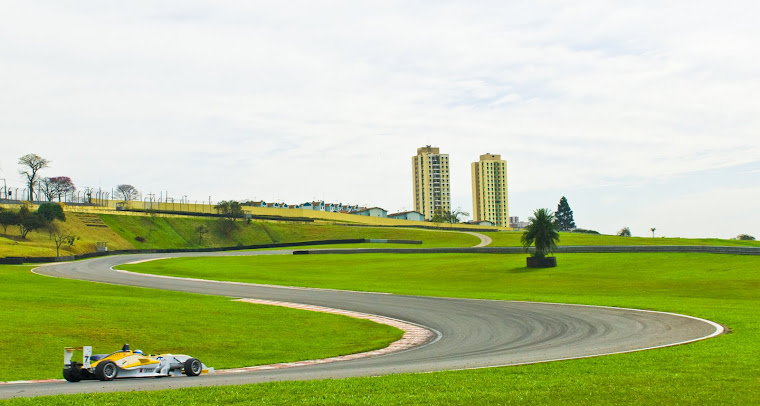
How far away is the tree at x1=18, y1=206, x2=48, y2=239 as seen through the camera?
112 meters

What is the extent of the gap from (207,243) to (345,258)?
62311 millimetres

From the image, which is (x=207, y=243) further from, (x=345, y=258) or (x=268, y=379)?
(x=268, y=379)

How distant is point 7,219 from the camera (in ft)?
365

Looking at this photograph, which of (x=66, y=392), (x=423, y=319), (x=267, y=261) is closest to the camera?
(x=66, y=392)

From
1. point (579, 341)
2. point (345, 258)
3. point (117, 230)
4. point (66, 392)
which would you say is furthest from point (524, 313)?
point (117, 230)

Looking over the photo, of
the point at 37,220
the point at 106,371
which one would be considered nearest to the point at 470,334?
the point at 106,371

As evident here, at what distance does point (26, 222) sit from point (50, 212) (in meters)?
6.13

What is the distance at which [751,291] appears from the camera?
45.8 metres

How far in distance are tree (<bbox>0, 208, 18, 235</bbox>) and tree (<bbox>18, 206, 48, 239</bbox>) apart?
2.50 ft

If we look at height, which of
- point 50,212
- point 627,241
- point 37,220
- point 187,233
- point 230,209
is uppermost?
point 230,209

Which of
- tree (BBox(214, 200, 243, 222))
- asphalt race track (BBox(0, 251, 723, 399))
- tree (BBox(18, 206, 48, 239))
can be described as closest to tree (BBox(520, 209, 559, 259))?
asphalt race track (BBox(0, 251, 723, 399))

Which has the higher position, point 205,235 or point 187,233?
point 187,233

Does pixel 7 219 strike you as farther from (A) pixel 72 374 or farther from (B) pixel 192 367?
(B) pixel 192 367

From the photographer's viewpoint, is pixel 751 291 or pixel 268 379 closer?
pixel 268 379
